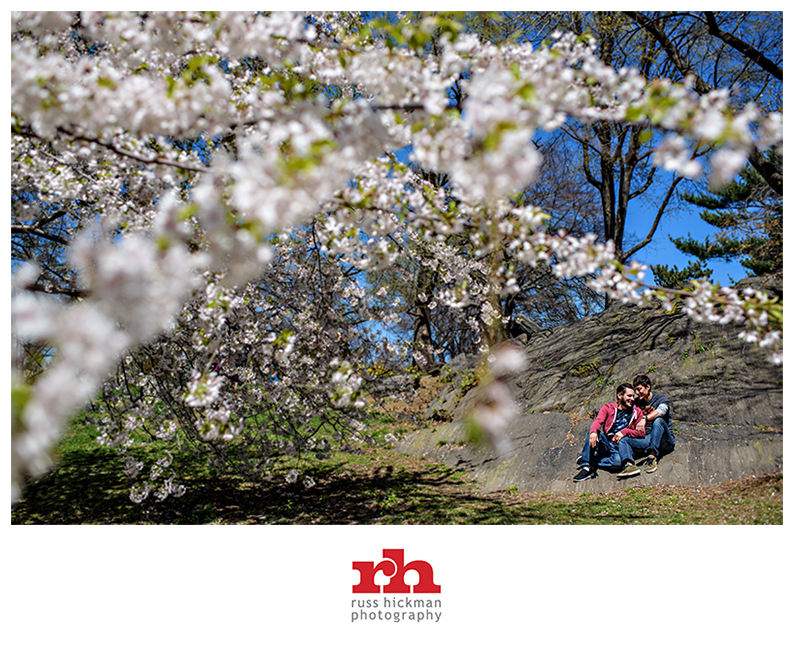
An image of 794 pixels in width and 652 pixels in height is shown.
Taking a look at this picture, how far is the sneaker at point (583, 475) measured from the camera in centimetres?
369

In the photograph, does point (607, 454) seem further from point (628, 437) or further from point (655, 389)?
point (655, 389)

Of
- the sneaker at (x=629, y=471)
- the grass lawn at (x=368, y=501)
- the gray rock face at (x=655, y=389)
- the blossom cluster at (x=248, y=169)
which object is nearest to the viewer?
the blossom cluster at (x=248, y=169)

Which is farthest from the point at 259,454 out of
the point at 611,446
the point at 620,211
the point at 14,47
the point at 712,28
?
the point at 620,211

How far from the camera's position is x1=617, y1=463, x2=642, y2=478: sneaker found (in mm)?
3549

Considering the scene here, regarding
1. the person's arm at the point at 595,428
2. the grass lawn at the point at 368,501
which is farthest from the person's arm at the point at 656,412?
the grass lawn at the point at 368,501

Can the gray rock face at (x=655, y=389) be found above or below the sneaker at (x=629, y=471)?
above

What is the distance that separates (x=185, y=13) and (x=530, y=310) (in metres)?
8.77

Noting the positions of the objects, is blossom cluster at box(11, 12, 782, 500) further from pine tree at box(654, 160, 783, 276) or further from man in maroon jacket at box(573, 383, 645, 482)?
pine tree at box(654, 160, 783, 276)

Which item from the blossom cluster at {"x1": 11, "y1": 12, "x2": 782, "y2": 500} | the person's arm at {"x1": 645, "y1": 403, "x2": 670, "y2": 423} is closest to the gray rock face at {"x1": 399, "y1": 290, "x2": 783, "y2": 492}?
the person's arm at {"x1": 645, "y1": 403, "x2": 670, "y2": 423}

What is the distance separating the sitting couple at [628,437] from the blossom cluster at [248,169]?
1861 mm

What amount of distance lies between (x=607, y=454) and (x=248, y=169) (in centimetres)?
368
